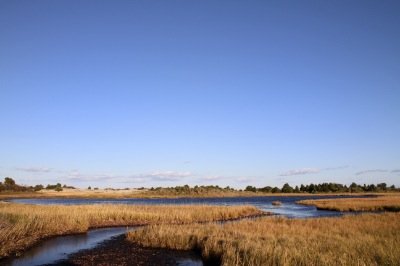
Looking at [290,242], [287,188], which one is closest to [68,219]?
[290,242]

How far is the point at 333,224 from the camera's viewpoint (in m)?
30.9

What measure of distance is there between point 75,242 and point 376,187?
165 metres

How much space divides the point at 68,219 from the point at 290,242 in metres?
21.3

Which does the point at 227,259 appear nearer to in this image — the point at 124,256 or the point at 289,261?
the point at 289,261

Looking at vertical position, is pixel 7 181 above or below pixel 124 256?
above

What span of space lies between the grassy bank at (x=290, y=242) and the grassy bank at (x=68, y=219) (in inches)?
278

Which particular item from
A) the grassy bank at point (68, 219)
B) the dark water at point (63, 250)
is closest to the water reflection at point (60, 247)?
the dark water at point (63, 250)

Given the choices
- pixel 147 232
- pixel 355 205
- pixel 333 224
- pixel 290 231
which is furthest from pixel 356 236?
pixel 355 205

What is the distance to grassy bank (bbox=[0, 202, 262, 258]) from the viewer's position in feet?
80.5

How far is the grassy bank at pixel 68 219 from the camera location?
24547 millimetres

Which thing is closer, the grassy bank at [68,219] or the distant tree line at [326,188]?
the grassy bank at [68,219]

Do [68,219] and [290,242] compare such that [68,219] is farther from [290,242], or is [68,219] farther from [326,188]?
[326,188]

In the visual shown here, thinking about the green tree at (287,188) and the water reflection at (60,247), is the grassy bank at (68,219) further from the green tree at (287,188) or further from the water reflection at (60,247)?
the green tree at (287,188)

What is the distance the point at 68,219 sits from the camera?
34.5m
